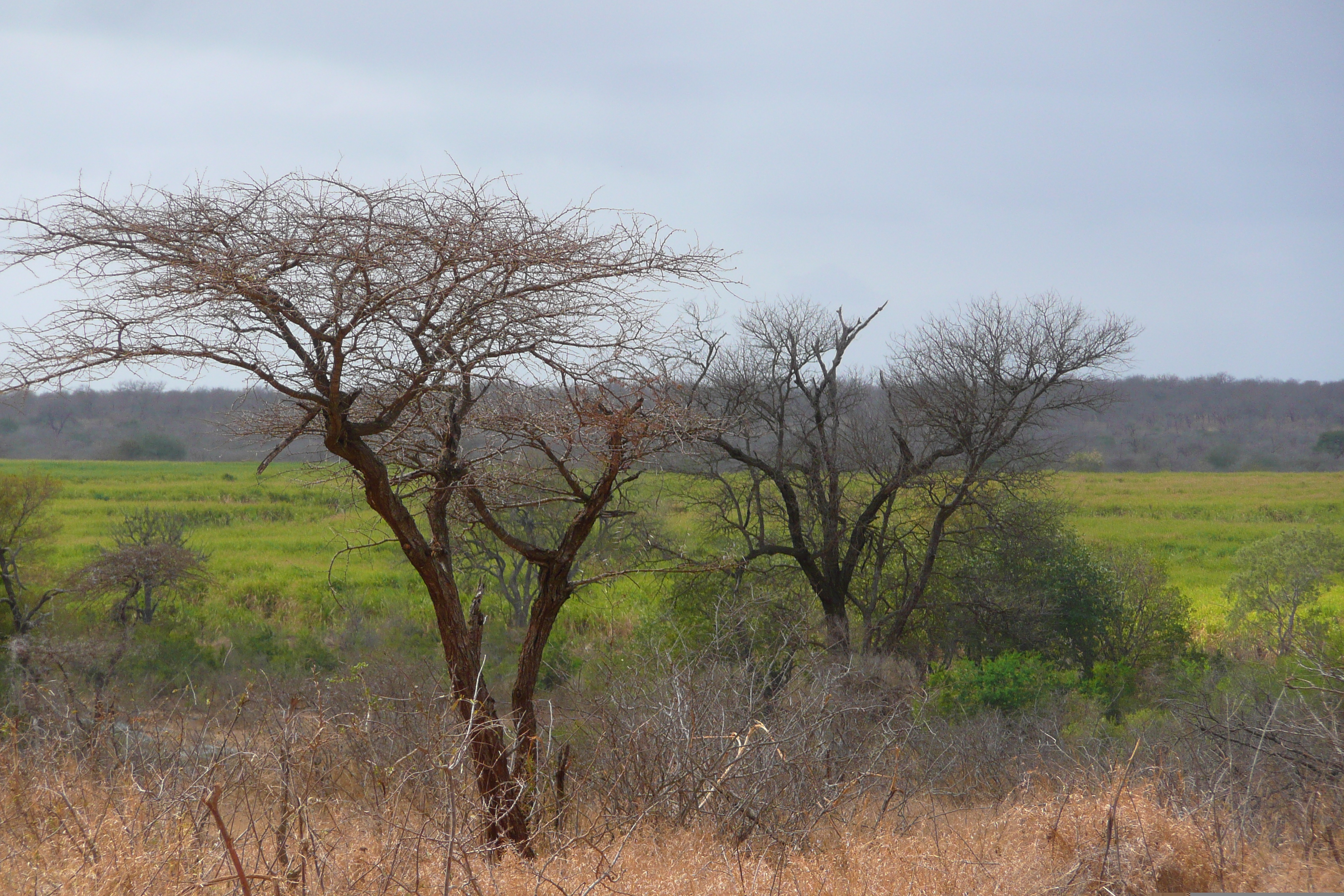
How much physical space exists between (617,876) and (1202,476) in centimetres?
4372

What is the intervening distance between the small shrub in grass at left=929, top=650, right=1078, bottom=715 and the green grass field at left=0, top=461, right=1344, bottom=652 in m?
6.31

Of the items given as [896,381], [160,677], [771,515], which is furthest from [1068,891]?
[160,677]

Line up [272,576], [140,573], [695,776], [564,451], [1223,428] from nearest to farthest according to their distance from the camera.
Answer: [695,776], [564,451], [140,573], [272,576], [1223,428]

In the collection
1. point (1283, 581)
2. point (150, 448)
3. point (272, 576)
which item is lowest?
point (272, 576)

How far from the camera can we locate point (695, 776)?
18.6ft

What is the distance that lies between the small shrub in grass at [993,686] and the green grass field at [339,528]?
20.7 ft

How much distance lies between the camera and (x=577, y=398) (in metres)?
5.96

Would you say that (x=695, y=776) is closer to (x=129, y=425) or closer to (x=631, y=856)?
(x=631, y=856)

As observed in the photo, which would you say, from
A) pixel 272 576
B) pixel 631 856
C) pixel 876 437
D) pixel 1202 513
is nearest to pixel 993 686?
pixel 876 437

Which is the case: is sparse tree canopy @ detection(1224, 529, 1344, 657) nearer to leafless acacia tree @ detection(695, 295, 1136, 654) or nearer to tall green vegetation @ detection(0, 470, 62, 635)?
leafless acacia tree @ detection(695, 295, 1136, 654)

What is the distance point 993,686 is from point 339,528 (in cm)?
1271

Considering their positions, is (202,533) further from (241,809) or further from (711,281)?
(711,281)

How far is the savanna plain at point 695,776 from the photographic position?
394 cm

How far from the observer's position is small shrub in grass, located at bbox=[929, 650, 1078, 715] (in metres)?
14.9
